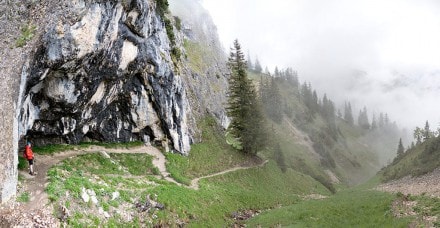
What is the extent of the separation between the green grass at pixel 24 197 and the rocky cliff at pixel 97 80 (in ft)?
2.11

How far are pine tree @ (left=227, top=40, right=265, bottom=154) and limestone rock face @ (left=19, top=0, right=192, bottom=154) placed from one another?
13877 millimetres

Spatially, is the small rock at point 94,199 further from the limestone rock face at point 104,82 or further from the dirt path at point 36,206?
the limestone rock face at point 104,82

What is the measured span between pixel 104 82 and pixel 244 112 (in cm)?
3222

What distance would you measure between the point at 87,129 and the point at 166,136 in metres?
13.0

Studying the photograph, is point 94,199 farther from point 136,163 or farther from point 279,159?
point 279,159

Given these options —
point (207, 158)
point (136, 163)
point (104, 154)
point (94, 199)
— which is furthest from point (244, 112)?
point (94, 199)

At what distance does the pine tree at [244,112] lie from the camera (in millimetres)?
62531

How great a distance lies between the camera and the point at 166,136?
48219mm

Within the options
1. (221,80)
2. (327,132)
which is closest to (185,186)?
(221,80)

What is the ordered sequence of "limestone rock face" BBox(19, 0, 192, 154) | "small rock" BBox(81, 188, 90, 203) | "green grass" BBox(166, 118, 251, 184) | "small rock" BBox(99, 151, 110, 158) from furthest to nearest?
1. "green grass" BBox(166, 118, 251, 184)
2. "small rock" BBox(99, 151, 110, 158)
3. "limestone rock face" BBox(19, 0, 192, 154)
4. "small rock" BBox(81, 188, 90, 203)

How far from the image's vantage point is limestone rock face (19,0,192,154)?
26.4 meters

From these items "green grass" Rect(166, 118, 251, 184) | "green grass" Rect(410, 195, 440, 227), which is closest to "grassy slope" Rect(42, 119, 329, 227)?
"green grass" Rect(166, 118, 251, 184)

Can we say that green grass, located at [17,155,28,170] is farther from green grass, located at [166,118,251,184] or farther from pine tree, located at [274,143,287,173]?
pine tree, located at [274,143,287,173]

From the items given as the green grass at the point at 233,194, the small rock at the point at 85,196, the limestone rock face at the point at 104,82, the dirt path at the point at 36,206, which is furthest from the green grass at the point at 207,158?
the small rock at the point at 85,196
